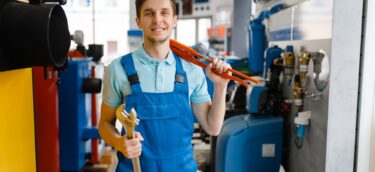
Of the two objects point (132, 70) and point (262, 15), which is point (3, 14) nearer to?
point (132, 70)

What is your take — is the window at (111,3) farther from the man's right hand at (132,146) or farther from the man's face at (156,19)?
the man's right hand at (132,146)

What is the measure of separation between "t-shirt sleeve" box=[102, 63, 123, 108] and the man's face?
0.21 meters

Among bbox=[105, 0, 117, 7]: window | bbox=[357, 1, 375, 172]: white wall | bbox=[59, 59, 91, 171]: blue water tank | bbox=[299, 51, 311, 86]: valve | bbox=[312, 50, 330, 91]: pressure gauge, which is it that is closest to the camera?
bbox=[357, 1, 375, 172]: white wall

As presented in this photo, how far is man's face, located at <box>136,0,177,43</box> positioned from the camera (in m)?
1.36

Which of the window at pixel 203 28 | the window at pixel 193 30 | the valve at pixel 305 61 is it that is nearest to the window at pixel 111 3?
the window at pixel 193 30

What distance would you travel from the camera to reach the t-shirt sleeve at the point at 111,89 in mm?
1418

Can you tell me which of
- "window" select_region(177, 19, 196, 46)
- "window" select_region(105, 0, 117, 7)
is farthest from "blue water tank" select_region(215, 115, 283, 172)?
"window" select_region(177, 19, 196, 46)

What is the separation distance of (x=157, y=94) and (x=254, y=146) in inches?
53.6

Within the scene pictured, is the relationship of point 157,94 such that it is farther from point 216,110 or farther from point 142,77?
point 216,110

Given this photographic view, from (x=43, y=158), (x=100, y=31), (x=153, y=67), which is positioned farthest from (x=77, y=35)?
(x=100, y=31)

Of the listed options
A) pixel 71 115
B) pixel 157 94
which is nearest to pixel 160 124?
pixel 157 94

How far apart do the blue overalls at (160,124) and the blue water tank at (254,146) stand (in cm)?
115

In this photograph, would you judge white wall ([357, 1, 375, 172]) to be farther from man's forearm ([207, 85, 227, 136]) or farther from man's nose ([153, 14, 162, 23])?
man's nose ([153, 14, 162, 23])

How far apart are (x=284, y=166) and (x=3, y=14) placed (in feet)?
7.74
